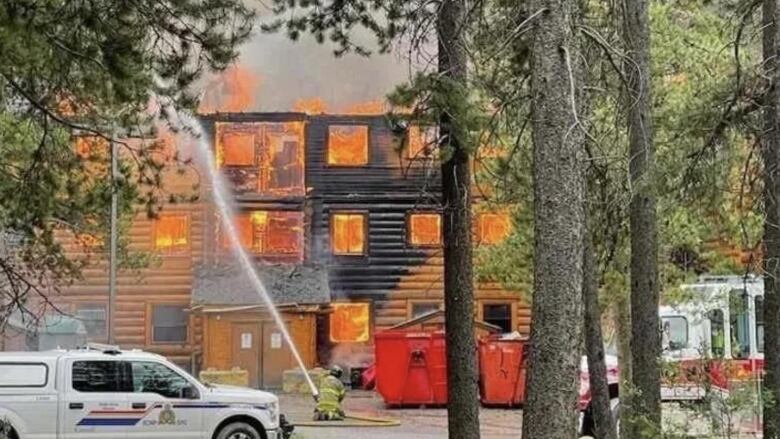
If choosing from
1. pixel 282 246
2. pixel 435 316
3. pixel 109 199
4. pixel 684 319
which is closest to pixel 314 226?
pixel 282 246

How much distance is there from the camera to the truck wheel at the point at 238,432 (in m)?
15.5

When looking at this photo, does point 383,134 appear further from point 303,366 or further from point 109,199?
point 109,199

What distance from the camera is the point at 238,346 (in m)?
29.7

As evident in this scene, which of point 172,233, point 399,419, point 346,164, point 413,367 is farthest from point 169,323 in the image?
point 399,419

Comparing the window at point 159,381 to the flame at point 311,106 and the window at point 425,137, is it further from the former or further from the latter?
the flame at point 311,106

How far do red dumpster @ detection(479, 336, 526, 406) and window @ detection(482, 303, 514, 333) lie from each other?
7276 mm

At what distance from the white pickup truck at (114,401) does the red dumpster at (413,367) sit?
8445 mm

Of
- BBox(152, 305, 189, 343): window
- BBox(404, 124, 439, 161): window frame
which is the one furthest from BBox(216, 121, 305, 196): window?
BBox(404, 124, 439, 161): window frame

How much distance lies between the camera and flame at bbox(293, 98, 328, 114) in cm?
3195

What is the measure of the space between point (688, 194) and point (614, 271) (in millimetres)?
6328

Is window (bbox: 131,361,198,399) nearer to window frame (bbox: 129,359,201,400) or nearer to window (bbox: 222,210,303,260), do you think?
window frame (bbox: 129,359,201,400)

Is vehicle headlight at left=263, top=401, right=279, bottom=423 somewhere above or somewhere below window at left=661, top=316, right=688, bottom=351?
below

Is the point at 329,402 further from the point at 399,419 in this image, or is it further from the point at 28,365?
the point at 28,365

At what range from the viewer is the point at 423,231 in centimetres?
3169
